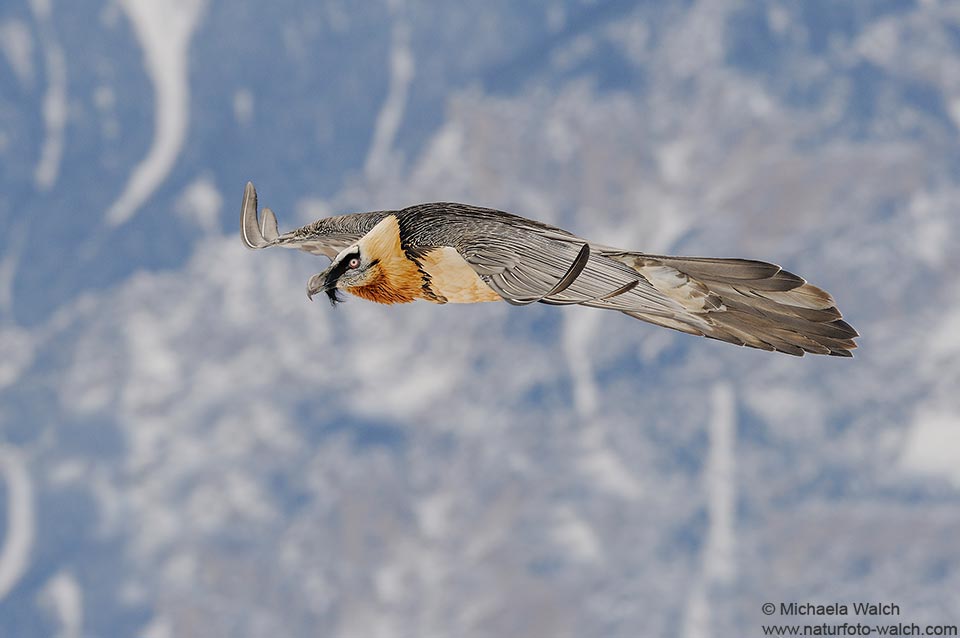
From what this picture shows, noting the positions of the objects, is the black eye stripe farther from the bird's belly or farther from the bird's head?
the bird's belly

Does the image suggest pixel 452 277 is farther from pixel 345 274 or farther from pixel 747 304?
pixel 747 304

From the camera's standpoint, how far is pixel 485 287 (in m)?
8.73

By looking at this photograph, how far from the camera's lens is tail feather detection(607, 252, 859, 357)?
9609 mm

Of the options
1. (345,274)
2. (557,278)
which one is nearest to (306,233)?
(345,274)

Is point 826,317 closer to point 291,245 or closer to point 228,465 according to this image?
point 291,245

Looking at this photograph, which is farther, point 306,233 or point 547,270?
point 306,233

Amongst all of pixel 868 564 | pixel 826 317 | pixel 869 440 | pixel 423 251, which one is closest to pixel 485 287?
pixel 423 251

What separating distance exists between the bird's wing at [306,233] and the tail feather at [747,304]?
2334 mm

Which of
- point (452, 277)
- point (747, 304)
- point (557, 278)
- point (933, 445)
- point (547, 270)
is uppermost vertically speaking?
point (933, 445)

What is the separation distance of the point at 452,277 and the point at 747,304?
8.02ft

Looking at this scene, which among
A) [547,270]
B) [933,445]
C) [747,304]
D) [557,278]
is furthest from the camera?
[933,445]

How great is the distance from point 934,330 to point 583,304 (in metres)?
175

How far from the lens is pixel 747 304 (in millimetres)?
9961

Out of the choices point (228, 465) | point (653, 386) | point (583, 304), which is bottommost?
point (583, 304)
